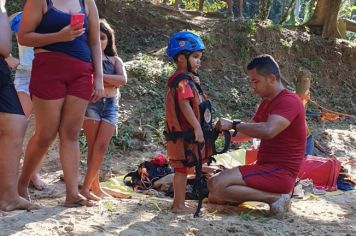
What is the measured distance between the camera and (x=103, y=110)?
4547mm

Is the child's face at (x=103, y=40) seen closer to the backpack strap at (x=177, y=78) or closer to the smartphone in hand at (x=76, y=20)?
the backpack strap at (x=177, y=78)

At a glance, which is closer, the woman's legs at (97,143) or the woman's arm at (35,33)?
the woman's arm at (35,33)

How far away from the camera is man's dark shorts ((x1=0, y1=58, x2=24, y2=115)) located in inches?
143

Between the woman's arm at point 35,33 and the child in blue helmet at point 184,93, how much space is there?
0.86 meters

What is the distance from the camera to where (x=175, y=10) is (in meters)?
12.5

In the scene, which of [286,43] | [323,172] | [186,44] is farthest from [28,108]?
[286,43]

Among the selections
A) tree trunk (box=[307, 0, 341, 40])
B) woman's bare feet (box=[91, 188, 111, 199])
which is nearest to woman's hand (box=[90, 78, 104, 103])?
woman's bare feet (box=[91, 188, 111, 199])

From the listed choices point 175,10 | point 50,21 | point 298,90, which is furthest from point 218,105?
point 50,21

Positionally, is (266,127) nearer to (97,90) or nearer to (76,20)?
(97,90)

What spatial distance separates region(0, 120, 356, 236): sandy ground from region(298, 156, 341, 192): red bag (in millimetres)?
542

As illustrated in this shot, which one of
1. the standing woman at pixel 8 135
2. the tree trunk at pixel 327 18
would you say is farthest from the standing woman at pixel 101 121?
the tree trunk at pixel 327 18

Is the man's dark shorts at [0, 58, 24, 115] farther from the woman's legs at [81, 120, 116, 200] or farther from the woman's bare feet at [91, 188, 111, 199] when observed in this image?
the woman's bare feet at [91, 188, 111, 199]

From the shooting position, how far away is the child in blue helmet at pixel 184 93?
13.4ft

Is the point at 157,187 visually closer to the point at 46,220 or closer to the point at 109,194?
the point at 109,194
